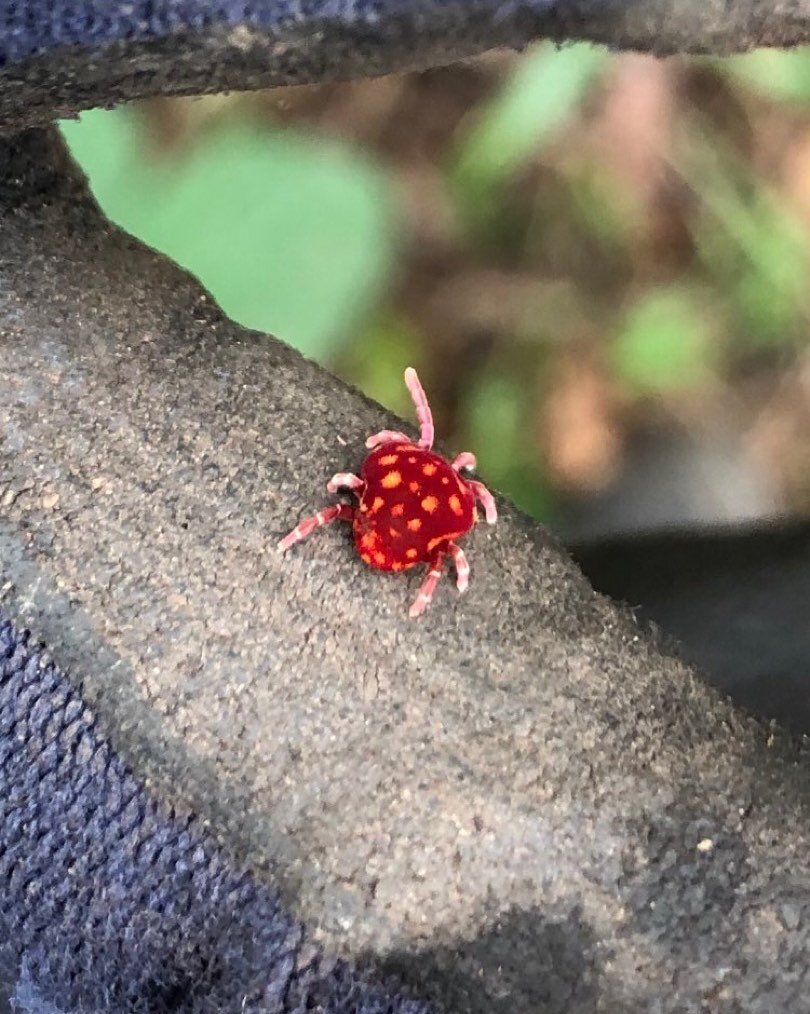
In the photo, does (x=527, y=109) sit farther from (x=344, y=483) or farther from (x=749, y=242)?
(x=344, y=483)

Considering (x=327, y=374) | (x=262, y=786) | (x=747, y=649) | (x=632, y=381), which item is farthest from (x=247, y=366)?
(x=632, y=381)

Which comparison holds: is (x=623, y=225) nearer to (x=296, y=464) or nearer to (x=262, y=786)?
(x=296, y=464)

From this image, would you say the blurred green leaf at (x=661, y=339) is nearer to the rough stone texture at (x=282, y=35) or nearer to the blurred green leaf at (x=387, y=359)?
the blurred green leaf at (x=387, y=359)

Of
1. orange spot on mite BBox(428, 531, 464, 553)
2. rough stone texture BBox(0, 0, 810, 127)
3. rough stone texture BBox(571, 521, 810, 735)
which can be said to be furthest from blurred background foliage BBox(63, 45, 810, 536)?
rough stone texture BBox(0, 0, 810, 127)

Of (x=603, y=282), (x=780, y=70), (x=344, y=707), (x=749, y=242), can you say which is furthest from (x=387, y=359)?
(x=344, y=707)

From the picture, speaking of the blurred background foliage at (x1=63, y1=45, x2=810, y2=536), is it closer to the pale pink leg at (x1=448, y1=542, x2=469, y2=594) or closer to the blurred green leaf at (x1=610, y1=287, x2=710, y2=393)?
the blurred green leaf at (x1=610, y1=287, x2=710, y2=393)

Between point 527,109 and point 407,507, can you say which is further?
point 527,109
